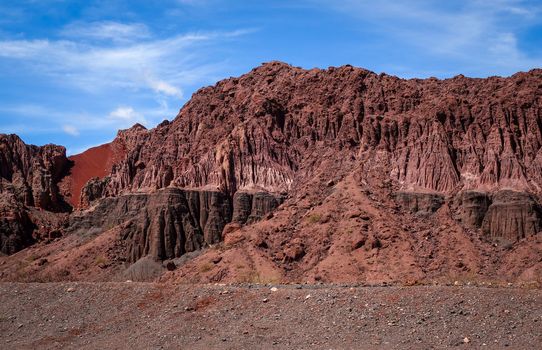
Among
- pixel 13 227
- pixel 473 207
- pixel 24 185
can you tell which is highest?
pixel 24 185

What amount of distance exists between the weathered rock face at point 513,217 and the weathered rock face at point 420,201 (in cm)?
494

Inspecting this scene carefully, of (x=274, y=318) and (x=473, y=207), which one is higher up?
(x=473, y=207)

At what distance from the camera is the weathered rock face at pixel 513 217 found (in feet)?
230

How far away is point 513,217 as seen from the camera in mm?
70938

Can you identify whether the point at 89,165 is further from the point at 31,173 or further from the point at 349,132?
the point at 349,132

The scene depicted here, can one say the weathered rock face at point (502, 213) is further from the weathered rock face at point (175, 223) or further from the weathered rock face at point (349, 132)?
the weathered rock face at point (175, 223)

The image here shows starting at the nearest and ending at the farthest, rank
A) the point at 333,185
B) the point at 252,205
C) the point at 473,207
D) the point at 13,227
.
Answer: the point at 473,207
the point at 333,185
the point at 252,205
the point at 13,227

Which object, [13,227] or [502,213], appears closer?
[502,213]

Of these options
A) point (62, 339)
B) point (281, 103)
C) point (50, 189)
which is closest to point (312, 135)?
point (281, 103)

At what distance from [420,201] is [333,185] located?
30.0 feet

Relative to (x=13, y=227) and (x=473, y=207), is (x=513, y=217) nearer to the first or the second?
(x=473, y=207)

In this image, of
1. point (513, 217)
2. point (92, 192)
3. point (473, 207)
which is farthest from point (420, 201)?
point (92, 192)

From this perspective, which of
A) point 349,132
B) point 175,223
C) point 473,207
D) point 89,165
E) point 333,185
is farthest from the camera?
point 89,165

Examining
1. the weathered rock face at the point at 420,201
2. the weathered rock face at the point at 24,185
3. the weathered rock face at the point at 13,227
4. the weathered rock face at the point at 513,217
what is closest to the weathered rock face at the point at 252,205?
the weathered rock face at the point at 420,201
